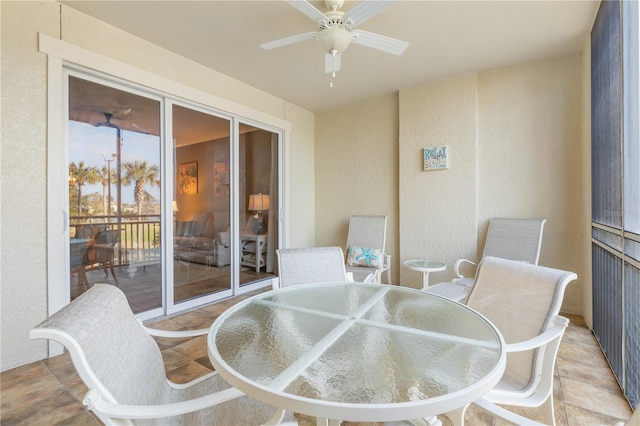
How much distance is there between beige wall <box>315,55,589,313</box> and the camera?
3.14 m

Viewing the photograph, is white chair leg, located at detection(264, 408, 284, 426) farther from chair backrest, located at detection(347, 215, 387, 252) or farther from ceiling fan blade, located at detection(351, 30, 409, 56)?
chair backrest, located at detection(347, 215, 387, 252)

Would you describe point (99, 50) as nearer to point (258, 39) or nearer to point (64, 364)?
point (258, 39)

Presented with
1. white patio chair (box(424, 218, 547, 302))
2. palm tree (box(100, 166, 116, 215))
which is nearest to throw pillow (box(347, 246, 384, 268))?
white patio chair (box(424, 218, 547, 302))

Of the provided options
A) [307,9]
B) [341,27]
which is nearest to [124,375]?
[307,9]

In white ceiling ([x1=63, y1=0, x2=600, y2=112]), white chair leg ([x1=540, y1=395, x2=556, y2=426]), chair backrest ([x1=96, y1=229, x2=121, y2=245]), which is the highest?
white ceiling ([x1=63, y1=0, x2=600, y2=112])

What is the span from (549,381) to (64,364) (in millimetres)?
3048

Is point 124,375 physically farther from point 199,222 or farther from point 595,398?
point 199,222

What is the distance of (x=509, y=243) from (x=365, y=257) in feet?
5.21

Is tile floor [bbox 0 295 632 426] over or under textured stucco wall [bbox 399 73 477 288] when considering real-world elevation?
under

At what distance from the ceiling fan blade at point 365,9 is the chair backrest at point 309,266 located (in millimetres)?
1591

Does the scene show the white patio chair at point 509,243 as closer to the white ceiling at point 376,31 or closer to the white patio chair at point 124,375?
the white ceiling at point 376,31

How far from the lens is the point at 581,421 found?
5.17ft

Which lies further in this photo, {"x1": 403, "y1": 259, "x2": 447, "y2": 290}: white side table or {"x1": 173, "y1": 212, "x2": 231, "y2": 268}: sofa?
{"x1": 173, "y1": 212, "x2": 231, "y2": 268}: sofa

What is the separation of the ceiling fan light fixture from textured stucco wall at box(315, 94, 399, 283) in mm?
2302
